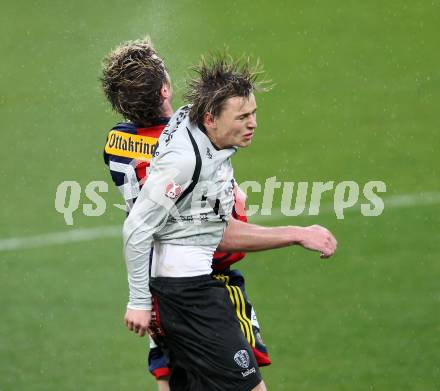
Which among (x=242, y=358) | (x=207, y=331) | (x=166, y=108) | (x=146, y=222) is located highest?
(x=166, y=108)

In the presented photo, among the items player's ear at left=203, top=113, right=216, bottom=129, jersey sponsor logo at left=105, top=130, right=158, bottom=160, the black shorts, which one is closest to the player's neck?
jersey sponsor logo at left=105, top=130, right=158, bottom=160

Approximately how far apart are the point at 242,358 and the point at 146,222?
79 cm

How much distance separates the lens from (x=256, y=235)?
5449 millimetres

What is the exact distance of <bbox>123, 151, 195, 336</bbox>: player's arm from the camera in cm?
511

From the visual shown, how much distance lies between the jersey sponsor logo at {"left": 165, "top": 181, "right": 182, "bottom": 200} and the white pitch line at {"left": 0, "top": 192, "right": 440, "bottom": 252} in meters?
4.31

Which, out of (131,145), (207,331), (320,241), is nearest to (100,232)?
(131,145)

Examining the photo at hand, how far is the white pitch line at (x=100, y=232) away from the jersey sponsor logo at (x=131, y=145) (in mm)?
3784

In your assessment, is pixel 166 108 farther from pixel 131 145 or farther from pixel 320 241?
pixel 320 241

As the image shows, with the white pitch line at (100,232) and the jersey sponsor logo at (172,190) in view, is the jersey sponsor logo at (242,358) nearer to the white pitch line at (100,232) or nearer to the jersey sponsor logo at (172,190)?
the jersey sponsor logo at (172,190)

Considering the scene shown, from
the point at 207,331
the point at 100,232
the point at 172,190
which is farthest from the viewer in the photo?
the point at 100,232

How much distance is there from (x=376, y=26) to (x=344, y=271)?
506 cm

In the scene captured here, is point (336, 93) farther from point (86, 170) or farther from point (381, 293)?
point (381, 293)

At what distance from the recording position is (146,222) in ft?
16.9

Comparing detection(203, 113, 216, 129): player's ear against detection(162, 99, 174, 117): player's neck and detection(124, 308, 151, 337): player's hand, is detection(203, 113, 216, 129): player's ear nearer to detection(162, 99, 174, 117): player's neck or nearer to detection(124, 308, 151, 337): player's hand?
detection(162, 99, 174, 117): player's neck
